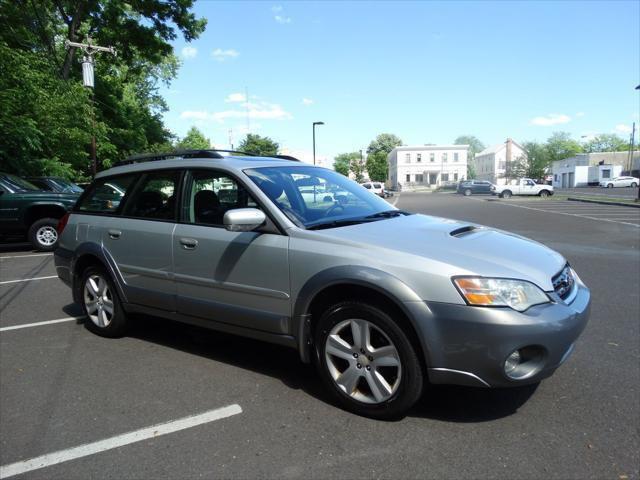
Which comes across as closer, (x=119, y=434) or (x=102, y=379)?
(x=119, y=434)

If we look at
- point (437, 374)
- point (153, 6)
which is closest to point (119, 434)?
point (437, 374)

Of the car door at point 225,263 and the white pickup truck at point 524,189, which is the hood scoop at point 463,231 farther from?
the white pickup truck at point 524,189

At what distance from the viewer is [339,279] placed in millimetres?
3000

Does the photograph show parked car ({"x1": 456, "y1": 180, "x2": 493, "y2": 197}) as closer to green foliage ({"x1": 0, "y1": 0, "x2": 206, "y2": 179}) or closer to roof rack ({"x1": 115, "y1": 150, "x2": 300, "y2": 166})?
green foliage ({"x1": 0, "y1": 0, "x2": 206, "y2": 179})

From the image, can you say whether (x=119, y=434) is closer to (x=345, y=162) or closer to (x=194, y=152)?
(x=194, y=152)

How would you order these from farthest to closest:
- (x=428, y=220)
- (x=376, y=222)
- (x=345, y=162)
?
1. (x=345, y=162)
2. (x=428, y=220)
3. (x=376, y=222)

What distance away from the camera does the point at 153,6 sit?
1962cm

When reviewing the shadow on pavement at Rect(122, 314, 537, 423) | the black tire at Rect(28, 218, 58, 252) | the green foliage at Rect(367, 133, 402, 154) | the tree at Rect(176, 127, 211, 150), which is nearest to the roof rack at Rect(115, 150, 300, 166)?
the shadow on pavement at Rect(122, 314, 537, 423)

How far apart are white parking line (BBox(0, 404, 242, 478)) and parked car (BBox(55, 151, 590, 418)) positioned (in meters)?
0.64

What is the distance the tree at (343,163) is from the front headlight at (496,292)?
101 metres

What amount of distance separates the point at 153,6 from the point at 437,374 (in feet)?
A: 69.1

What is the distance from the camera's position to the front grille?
2971 millimetres

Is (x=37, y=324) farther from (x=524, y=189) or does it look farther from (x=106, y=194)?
(x=524, y=189)

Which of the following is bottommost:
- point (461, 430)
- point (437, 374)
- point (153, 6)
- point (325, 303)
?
point (461, 430)
